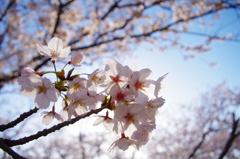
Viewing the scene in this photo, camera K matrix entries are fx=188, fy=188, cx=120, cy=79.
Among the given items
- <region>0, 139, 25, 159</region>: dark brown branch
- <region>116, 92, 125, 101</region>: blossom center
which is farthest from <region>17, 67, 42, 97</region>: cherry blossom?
<region>116, 92, 125, 101</region>: blossom center

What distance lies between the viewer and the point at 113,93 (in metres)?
0.97

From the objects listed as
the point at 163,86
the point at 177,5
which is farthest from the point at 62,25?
the point at 163,86

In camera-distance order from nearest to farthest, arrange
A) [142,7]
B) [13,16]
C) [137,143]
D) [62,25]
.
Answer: [137,143], [142,7], [13,16], [62,25]

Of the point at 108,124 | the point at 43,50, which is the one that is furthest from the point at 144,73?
→ the point at 43,50

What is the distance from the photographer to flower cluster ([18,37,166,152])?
97 centimetres

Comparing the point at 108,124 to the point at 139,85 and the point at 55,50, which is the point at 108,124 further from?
the point at 55,50

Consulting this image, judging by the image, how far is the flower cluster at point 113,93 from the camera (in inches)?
38.2

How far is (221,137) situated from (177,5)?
41.4ft

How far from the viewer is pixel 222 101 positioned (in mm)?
16438

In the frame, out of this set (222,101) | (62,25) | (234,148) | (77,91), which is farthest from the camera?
(222,101)

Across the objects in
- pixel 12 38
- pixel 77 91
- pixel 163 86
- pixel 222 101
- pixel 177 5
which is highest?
pixel 77 91

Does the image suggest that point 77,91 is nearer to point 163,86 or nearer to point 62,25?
point 163,86

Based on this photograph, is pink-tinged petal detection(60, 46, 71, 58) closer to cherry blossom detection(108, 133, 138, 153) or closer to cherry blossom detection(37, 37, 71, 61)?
cherry blossom detection(37, 37, 71, 61)

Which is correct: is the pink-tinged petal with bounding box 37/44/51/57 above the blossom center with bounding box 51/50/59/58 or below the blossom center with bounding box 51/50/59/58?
above
